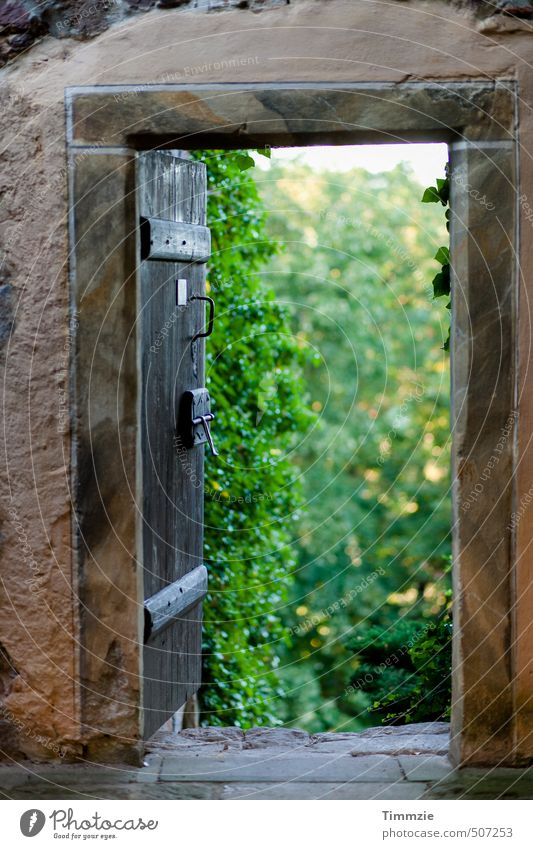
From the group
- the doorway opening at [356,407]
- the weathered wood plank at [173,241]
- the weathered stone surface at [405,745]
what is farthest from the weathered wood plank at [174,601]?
the doorway opening at [356,407]

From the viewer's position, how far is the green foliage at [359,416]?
10.6m

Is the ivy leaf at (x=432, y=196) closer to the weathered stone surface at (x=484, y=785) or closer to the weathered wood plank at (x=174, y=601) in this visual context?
the weathered wood plank at (x=174, y=601)

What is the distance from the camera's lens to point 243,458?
509cm

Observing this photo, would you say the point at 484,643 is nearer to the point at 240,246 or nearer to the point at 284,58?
the point at 284,58

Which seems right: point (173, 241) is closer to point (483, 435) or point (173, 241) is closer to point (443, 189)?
point (443, 189)

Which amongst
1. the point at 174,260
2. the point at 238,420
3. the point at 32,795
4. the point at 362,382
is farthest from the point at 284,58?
the point at 362,382

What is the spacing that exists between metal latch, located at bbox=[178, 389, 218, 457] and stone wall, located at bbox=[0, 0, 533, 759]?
62cm

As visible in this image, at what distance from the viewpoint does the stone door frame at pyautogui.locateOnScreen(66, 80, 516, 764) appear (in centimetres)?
263

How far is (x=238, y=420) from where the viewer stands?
16.6 ft

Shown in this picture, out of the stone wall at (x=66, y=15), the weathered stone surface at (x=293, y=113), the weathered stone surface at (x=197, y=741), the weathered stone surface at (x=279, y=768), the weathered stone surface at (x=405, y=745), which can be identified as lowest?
the weathered stone surface at (x=197, y=741)

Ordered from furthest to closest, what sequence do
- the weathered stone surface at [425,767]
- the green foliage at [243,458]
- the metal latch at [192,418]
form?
the green foliage at [243,458] → the metal latch at [192,418] → the weathered stone surface at [425,767]

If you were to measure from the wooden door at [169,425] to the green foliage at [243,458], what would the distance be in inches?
44.6

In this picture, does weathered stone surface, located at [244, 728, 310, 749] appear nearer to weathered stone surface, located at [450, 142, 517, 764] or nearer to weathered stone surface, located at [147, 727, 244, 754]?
weathered stone surface, located at [147, 727, 244, 754]

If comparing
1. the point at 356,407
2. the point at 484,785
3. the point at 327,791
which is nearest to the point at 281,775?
the point at 327,791
